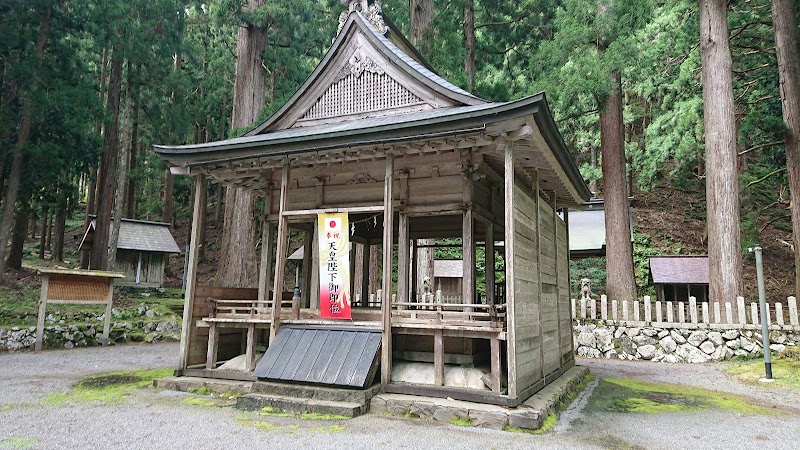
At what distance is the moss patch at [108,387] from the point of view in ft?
25.0

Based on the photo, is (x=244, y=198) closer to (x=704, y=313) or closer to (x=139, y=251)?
(x=139, y=251)

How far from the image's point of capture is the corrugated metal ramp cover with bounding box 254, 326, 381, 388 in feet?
23.3

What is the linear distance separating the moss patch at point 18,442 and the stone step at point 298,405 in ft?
8.28

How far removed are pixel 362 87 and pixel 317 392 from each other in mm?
6236

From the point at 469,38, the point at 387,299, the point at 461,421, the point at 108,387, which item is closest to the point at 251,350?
the point at 108,387

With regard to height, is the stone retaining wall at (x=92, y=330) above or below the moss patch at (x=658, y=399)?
above

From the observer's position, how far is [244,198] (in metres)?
15.4

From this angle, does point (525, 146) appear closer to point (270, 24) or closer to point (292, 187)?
point (292, 187)

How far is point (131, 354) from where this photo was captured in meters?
13.2

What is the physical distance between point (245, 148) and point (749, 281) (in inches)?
951

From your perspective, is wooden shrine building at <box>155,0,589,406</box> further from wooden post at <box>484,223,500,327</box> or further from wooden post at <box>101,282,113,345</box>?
wooden post at <box>101,282,113,345</box>

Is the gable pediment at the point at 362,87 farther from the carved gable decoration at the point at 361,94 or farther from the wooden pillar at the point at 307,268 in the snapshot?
the wooden pillar at the point at 307,268

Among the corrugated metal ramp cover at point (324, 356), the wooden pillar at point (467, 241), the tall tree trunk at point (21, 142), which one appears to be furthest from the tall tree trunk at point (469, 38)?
the tall tree trunk at point (21, 142)

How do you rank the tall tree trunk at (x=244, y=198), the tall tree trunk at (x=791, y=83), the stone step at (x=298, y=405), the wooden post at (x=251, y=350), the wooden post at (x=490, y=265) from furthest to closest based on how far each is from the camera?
the tall tree trunk at (x=244, y=198) → the tall tree trunk at (x=791, y=83) → the wooden post at (x=490, y=265) → the wooden post at (x=251, y=350) → the stone step at (x=298, y=405)
